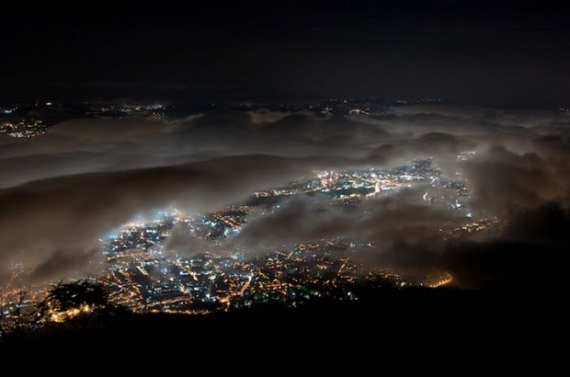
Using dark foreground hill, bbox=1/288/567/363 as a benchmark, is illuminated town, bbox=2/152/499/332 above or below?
below

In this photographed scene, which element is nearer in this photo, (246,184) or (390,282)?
(390,282)

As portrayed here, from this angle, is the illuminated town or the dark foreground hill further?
the illuminated town

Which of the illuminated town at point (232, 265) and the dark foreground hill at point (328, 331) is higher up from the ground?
the dark foreground hill at point (328, 331)

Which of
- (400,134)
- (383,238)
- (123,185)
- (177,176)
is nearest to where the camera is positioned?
(383,238)

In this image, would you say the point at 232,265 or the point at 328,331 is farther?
the point at 232,265

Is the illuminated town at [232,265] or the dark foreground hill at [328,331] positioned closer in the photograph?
the dark foreground hill at [328,331]

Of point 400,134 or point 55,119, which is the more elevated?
point 55,119

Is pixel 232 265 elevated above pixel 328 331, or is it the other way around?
pixel 328 331

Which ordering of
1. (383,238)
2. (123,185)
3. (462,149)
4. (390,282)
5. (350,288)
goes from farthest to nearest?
(462,149) → (123,185) → (383,238) → (390,282) → (350,288)

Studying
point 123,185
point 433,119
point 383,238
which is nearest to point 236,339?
point 383,238

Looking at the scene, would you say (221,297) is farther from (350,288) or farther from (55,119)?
(55,119)
